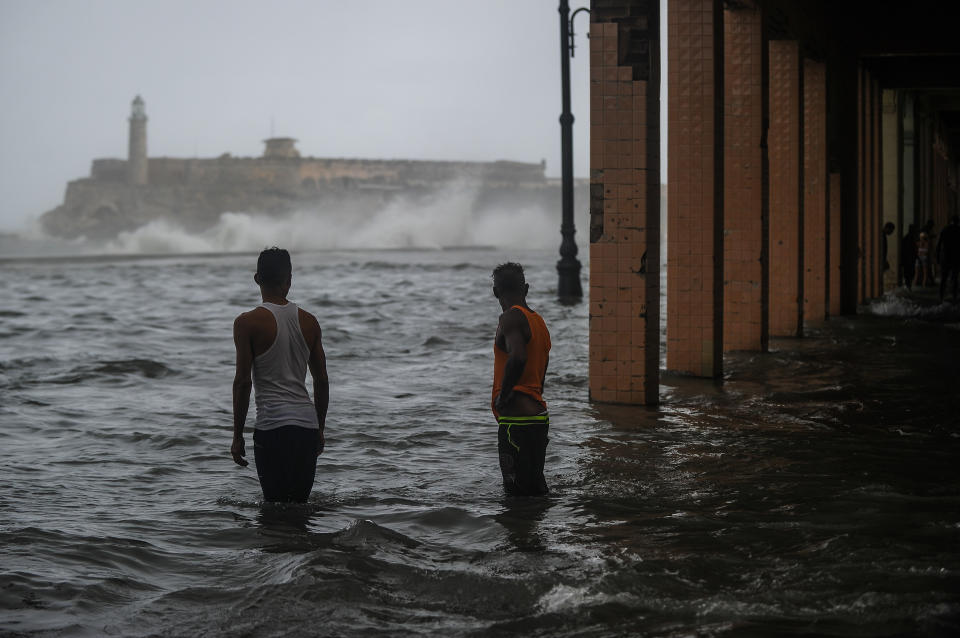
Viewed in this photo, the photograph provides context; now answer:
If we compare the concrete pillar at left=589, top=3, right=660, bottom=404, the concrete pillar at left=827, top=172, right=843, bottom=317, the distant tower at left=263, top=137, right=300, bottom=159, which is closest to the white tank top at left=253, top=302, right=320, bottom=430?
the concrete pillar at left=589, top=3, right=660, bottom=404

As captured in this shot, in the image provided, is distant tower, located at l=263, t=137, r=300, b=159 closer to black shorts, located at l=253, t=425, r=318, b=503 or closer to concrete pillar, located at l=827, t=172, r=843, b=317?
concrete pillar, located at l=827, t=172, r=843, b=317

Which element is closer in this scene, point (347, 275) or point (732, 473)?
point (732, 473)

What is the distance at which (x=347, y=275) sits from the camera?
42562 millimetres

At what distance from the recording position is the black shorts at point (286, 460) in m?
6.21

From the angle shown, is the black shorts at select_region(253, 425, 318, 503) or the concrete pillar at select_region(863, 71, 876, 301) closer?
the black shorts at select_region(253, 425, 318, 503)

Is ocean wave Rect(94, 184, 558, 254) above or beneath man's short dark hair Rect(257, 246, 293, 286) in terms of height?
above

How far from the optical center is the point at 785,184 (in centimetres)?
1681

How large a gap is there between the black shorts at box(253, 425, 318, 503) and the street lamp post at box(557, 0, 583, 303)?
1558 cm

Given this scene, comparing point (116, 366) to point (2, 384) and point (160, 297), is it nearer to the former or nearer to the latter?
point (2, 384)

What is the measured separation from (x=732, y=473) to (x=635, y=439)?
1.47 meters

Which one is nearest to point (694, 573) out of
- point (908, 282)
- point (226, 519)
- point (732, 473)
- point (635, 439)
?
point (732, 473)

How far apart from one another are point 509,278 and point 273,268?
4.32ft

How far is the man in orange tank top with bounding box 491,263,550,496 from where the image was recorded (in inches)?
250

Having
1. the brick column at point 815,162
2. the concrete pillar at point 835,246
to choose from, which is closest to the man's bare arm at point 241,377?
the brick column at point 815,162
